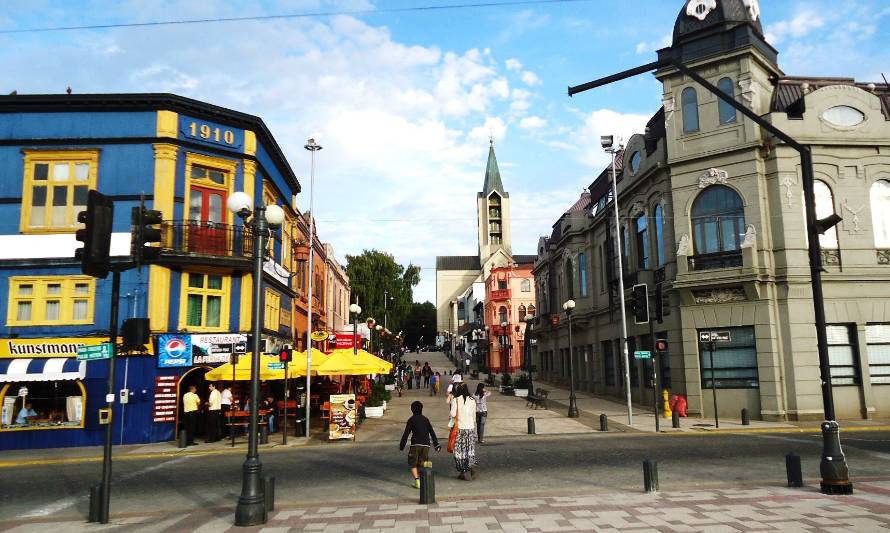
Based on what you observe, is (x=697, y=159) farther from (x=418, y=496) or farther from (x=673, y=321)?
(x=418, y=496)

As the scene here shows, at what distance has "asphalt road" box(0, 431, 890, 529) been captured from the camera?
11.3 m

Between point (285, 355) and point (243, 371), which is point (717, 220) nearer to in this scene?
point (285, 355)

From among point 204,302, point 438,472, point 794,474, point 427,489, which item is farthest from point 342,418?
point 794,474

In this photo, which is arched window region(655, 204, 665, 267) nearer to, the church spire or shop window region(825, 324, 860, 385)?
shop window region(825, 324, 860, 385)

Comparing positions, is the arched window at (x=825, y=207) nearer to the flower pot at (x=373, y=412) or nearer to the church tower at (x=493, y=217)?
the flower pot at (x=373, y=412)

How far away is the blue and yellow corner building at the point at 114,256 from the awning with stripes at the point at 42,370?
0.14ft

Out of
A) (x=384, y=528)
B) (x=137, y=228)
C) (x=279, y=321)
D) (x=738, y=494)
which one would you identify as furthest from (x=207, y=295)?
(x=738, y=494)

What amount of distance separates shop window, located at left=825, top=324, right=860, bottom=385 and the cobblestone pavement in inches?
545

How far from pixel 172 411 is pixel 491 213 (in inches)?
3553

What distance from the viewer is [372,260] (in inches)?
2972

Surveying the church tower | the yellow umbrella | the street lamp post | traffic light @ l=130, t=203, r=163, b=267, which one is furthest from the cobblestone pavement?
the church tower

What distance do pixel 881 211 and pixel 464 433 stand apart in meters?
21.3

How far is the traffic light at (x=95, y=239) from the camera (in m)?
9.28

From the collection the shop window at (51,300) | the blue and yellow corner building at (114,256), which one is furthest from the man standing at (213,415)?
the shop window at (51,300)
